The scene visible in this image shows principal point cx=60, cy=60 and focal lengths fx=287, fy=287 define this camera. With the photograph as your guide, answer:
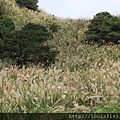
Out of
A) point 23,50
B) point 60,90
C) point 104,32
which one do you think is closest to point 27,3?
point 104,32

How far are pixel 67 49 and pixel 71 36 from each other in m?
2.91

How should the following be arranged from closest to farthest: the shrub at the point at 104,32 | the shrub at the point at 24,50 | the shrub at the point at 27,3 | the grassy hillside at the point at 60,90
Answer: the grassy hillside at the point at 60,90
the shrub at the point at 24,50
the shrub at the point at 104,32
the shrub at the point at 27,3

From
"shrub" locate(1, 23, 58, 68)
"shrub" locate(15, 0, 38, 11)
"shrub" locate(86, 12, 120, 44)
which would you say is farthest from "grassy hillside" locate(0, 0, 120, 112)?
"shrub" locate(15, 0, 38, 11)

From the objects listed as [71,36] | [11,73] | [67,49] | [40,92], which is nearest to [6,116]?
[40,92]

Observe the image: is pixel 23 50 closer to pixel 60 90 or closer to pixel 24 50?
pixel 24 50

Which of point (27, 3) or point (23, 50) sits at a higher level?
point (27, 3)

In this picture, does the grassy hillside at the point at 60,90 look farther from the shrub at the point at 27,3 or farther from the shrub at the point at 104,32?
the shrub at the point at 27,3

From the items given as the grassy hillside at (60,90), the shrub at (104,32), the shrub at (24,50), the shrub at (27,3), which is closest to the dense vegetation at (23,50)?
the shrub at (24,50)

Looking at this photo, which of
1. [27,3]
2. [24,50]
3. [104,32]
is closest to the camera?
[24,50]

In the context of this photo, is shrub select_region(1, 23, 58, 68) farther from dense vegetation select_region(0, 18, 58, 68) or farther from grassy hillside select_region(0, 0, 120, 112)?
grassy hillside select_region(0, 0, 120, 112)

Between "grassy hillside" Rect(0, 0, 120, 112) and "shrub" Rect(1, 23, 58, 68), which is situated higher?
"shrub" Rect(1, 23, 58, 68)

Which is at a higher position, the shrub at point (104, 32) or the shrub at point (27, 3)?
the shrub at point (27, 3)

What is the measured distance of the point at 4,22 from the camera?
1523 centimetres

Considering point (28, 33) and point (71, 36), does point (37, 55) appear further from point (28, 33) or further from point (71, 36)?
point (71, 36)
